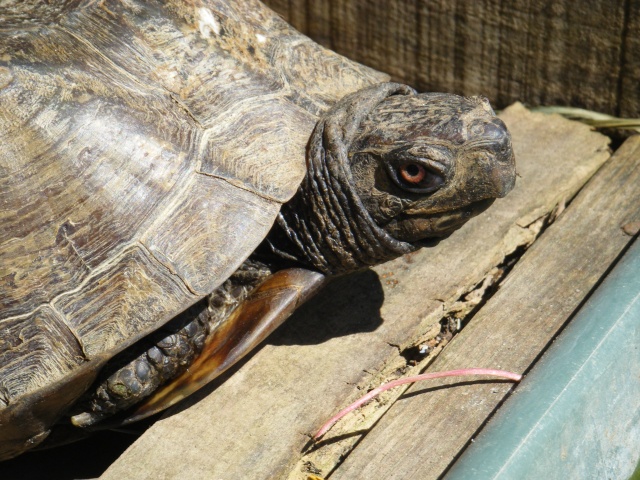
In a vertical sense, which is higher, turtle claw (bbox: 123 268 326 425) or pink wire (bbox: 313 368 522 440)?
turtle claw (bbox: 123 268 326 425)

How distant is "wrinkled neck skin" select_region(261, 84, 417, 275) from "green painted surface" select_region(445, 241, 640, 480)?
589mm

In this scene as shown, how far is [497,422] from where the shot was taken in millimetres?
2020

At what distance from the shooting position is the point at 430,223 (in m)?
Result: 2.46

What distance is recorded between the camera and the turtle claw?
2.40m

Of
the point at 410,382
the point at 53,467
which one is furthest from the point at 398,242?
the point at 53,467

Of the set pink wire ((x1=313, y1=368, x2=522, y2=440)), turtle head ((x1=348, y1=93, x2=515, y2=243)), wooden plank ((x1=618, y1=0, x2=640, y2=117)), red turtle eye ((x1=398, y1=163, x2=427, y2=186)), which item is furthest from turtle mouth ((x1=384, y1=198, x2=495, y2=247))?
wooden plank ((x1=618, y1=0, x2=640, y2=117))

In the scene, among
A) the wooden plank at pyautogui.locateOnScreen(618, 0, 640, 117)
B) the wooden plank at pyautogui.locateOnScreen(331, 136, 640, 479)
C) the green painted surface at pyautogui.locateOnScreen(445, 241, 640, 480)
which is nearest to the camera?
the green painted surface at pyautogui.locateOnScreen(445, 241, 640, 480)

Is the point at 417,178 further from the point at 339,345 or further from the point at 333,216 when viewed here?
the point at 339,345

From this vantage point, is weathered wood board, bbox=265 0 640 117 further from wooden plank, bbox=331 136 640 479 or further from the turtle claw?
the turtle claw

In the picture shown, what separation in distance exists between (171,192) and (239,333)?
0.43m

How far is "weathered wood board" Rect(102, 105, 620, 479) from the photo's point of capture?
2.29 metres

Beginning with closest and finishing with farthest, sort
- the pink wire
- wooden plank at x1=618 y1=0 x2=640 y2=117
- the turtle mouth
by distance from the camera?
the pink wire, the turtle mouth, wooden plank at x1=618 y1=0 x2=640 y2=117

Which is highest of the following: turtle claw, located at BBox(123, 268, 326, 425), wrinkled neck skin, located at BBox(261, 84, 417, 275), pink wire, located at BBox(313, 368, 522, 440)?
wrinkled neck skin, located at BBox(261, 84, 417, 275)

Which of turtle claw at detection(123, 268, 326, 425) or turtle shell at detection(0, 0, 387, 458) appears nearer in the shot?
turtle shell at detection(0, 0, 387, 458)
